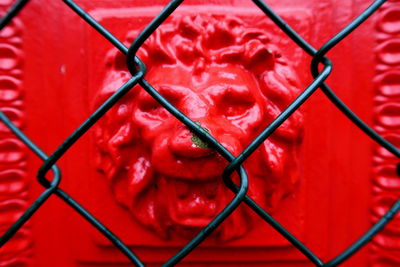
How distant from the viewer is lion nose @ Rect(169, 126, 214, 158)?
1.37ft

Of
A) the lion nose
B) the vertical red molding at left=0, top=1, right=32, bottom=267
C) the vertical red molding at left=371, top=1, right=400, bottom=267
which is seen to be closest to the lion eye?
the lion nose

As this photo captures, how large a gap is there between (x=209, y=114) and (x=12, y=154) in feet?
1.33

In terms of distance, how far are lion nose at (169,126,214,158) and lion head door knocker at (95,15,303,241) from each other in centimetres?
4

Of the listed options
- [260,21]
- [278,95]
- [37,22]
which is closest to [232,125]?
[278,95]

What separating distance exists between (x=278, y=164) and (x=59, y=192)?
1.20 feet

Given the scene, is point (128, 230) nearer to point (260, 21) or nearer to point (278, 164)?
point (278, 164)

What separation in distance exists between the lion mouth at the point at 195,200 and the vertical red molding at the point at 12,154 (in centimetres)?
31

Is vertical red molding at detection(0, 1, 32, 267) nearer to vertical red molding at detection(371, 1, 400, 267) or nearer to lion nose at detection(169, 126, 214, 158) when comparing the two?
lion nose at detection(169, 126, 214, 158)

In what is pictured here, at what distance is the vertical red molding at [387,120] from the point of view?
0.53m

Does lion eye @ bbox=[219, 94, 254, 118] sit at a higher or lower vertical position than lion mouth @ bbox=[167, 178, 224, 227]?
higher

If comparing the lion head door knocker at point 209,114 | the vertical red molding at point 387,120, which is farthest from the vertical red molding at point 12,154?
the vertical red molding at point 387,120

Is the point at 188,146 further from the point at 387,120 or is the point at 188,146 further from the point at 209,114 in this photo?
the point at 387,120

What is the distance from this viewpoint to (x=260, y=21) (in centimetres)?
54

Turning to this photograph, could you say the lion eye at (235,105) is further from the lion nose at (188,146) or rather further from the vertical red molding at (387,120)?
the vertical red molding at (387,120)
